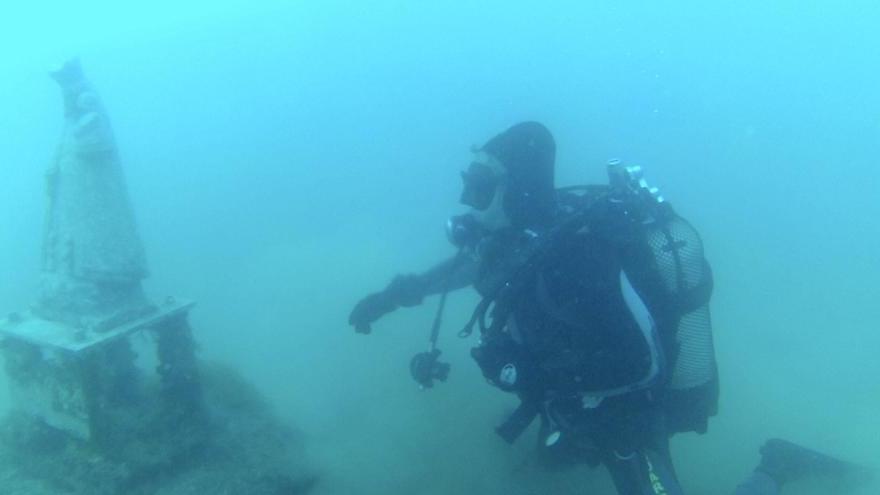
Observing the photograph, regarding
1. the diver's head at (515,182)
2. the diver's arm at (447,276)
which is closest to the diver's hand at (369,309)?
the diver's arm at (447,276)

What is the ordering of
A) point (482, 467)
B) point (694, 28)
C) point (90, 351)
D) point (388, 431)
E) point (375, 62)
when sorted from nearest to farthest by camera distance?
point (90, 351) < point (482, 467) < point (388, 431) < point (375, 62) < point (694, 28)

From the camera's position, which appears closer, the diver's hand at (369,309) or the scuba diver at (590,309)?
the scuba diver at (590,309)

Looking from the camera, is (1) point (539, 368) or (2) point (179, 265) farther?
(2) point (179, 265)

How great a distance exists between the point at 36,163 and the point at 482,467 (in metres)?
30.7

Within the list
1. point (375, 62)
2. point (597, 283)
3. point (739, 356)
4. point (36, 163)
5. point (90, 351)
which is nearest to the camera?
point (597, 283)

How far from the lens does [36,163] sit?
30656 millimetres

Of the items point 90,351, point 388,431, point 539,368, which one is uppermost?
point 539,368

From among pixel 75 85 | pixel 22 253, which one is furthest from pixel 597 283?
pixel 22 253

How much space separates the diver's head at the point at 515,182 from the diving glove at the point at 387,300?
1.02 m

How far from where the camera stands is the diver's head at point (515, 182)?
13.9 feet

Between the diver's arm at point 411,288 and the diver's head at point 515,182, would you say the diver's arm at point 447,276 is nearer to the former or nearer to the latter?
the diver's arm at point 411,288

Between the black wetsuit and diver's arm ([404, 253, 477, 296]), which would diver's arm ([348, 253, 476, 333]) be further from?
the black wetsuit

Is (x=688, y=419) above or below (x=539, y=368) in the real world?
below

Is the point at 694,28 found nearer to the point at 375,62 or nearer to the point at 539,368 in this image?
the point at 375,62
